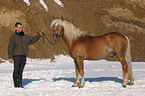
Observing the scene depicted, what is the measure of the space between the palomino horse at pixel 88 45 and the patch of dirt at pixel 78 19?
16.7 meters

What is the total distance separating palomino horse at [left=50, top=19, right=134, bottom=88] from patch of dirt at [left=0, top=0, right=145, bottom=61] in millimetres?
16706

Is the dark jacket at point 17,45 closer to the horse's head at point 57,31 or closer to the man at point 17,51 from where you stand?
the man at point 17,51

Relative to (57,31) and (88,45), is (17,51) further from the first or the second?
(88,45)

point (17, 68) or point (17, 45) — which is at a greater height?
point (17, 45)

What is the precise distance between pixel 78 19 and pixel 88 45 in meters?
22.9

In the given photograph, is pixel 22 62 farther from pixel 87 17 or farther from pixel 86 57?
pixel 87 17

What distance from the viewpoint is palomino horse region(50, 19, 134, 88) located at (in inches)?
370

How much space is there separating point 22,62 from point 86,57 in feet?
8.59

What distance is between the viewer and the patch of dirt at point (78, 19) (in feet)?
90.0

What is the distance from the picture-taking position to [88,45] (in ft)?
31.2

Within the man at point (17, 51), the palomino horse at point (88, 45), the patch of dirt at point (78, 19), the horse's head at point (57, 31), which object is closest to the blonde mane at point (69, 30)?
the palomino horse at point (88, 45)

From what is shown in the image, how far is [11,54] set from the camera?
9078mm

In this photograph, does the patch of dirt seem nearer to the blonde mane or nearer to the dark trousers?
the dark trousers

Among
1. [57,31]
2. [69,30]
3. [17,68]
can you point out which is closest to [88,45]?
[69,30]
